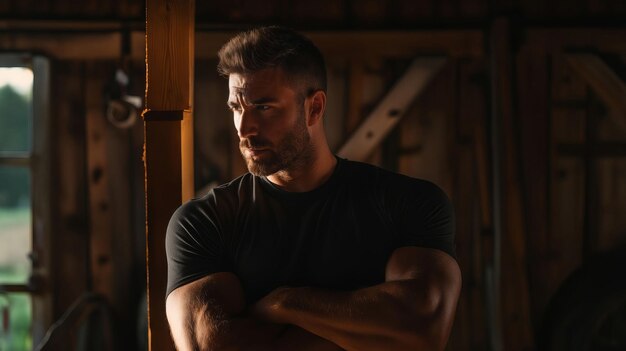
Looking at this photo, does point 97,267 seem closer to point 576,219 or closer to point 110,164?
point 110,164

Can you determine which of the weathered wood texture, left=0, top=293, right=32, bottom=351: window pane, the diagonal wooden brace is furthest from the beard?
left=0, top=293, right=32, bottom=351: window pane

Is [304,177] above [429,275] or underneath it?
above

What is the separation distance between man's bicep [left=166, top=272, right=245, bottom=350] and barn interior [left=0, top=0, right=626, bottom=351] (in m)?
2.55

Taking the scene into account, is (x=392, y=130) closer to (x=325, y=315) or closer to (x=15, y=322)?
(x=325, y=315)

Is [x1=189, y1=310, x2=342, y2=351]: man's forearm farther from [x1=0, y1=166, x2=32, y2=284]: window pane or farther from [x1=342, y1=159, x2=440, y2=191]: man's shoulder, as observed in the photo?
[x1=0, y1=166, x2=32, y2=284]: window pane

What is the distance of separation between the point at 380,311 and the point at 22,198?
3795 millimetres

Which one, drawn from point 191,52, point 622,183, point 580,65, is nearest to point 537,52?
point 580,65

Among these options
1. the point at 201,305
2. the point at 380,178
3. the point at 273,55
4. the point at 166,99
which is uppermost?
the point at 273,55

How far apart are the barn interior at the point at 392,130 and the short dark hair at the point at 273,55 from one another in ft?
7.67

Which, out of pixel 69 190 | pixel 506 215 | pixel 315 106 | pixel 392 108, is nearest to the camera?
pixel 315 106

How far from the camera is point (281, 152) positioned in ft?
8.07

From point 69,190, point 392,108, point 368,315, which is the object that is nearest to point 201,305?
point 368,315

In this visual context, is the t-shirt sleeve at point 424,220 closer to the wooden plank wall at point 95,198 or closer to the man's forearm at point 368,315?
the man's forearm at point 368,315

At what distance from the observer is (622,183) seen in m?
→ 4.91
